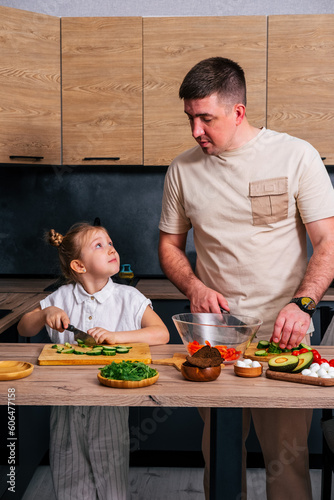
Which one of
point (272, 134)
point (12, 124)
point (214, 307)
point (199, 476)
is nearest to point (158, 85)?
point (12, 124)

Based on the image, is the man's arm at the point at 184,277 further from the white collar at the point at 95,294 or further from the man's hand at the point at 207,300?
the white collar at the point at 95,294

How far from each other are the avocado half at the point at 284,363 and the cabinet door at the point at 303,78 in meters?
1.82

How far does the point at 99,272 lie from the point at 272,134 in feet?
2.37

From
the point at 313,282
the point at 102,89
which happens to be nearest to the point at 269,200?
the point at 313,282

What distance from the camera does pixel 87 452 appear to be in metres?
1.70

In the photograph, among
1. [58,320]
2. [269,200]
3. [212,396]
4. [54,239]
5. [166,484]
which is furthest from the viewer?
[166,484]

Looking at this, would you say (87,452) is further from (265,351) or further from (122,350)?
(265,351)

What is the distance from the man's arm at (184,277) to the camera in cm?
170

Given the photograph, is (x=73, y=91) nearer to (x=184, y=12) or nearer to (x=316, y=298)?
(x=184, y=12)

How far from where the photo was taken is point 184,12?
324cm

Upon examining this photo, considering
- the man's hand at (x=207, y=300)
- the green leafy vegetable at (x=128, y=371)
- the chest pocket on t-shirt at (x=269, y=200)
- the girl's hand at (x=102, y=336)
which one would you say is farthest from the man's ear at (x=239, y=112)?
the green leafy vegetable at (x=128, y=371)

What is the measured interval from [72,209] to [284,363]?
2.24 meters

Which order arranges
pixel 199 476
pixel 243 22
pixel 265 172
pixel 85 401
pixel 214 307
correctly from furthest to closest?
pixel 243 22, pixel 199 476, pixel 265 172, pixel 214 307, pixel 85 401

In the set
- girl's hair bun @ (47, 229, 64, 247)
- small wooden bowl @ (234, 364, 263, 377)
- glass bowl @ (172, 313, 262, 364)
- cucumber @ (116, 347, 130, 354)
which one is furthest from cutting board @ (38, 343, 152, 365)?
girl's hair bun @ (47, 229, 64, 247)
